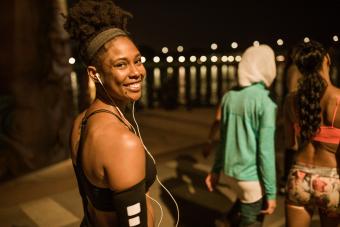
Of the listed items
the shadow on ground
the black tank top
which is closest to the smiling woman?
the black tank top

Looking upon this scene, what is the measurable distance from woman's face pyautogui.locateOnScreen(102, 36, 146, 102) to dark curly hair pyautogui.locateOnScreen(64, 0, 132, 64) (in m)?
0.08

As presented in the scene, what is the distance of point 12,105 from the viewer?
554 cm

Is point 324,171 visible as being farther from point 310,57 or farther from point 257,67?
point 257,67

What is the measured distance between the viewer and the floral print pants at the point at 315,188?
2.48 m

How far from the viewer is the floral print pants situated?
2.48m

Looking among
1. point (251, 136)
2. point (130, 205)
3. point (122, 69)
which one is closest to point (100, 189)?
point (130, 205)

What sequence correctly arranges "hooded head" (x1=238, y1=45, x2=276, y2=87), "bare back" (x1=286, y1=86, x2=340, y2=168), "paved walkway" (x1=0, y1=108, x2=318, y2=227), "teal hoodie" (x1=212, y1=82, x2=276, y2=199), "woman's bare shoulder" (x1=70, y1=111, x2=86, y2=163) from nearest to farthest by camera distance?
"woman's bare shoulder" (x1=70, y1=111, x2=86, y2=163), "bare back" (x1=286, y1=86, x2=340, y2=168), "teal hoodie" (x1=212, y1=82, x2=276, y2=199), "hooded head" (x1=238, y1=45, x2=276, y2=87), "paved walkway" (x1=0, y1=108, x2=318, y2=227)

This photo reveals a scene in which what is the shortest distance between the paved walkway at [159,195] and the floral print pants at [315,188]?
4.62ft

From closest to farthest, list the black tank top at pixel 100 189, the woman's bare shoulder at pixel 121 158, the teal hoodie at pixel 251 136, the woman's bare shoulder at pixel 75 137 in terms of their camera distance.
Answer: the woman's bare shoulder at pixel 121 158 → the black tank top at pixel 100 189 → the woman's bare shoulder at pixel 75 137 → the teal hoodie at pixel 251 136

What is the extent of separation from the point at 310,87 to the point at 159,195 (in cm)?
279

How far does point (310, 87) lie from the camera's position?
2.54m

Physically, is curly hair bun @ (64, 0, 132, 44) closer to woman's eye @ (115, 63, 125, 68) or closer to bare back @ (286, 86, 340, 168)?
woman's eye @ (115, 63, 125, 68)

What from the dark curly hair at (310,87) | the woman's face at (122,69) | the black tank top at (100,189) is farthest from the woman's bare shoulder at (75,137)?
the dark curly hair at (310,87)

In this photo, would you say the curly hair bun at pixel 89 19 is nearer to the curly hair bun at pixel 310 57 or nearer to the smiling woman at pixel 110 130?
the smiling woman at pixel 110 130
